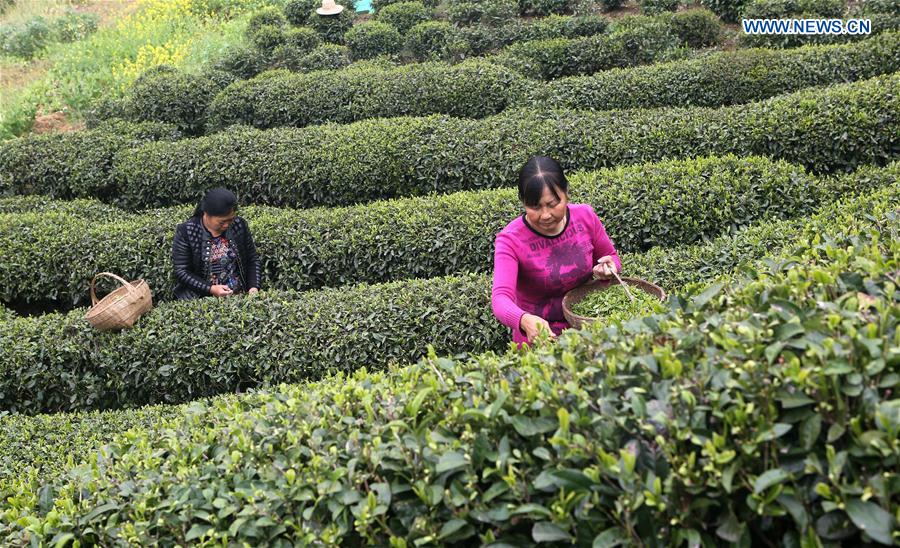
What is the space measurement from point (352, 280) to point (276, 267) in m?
0.74

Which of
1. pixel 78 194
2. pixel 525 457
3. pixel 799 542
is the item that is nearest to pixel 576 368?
pixel 525 457

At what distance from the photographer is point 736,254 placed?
5930mm

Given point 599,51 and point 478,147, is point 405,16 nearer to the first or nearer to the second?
point 599,51

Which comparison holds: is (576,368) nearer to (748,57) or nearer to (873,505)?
(873,505)

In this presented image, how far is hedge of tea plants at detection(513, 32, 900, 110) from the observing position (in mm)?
9461

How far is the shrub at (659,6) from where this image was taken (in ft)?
44.2

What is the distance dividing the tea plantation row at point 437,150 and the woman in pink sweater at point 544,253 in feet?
12.6

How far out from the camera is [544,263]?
4.55 meters

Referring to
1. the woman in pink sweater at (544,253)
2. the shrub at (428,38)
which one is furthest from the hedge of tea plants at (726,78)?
the woman in pink sweater at (544,253)

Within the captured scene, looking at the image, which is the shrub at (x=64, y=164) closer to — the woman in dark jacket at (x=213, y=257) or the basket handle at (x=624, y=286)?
the woman in dark jacket at (x=213, y=257)

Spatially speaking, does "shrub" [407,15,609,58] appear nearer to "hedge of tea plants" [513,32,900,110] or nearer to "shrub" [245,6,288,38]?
"hedge of tea plants" [513,32,900,110]

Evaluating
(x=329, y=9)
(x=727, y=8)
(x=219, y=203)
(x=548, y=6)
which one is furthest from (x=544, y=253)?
(x=329, y=9)

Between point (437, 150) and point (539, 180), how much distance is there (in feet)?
15.2

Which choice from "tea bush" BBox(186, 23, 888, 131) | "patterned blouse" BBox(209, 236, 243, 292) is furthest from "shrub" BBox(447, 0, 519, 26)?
"patterned blouse" BBox(209, 236, 243, 292)
